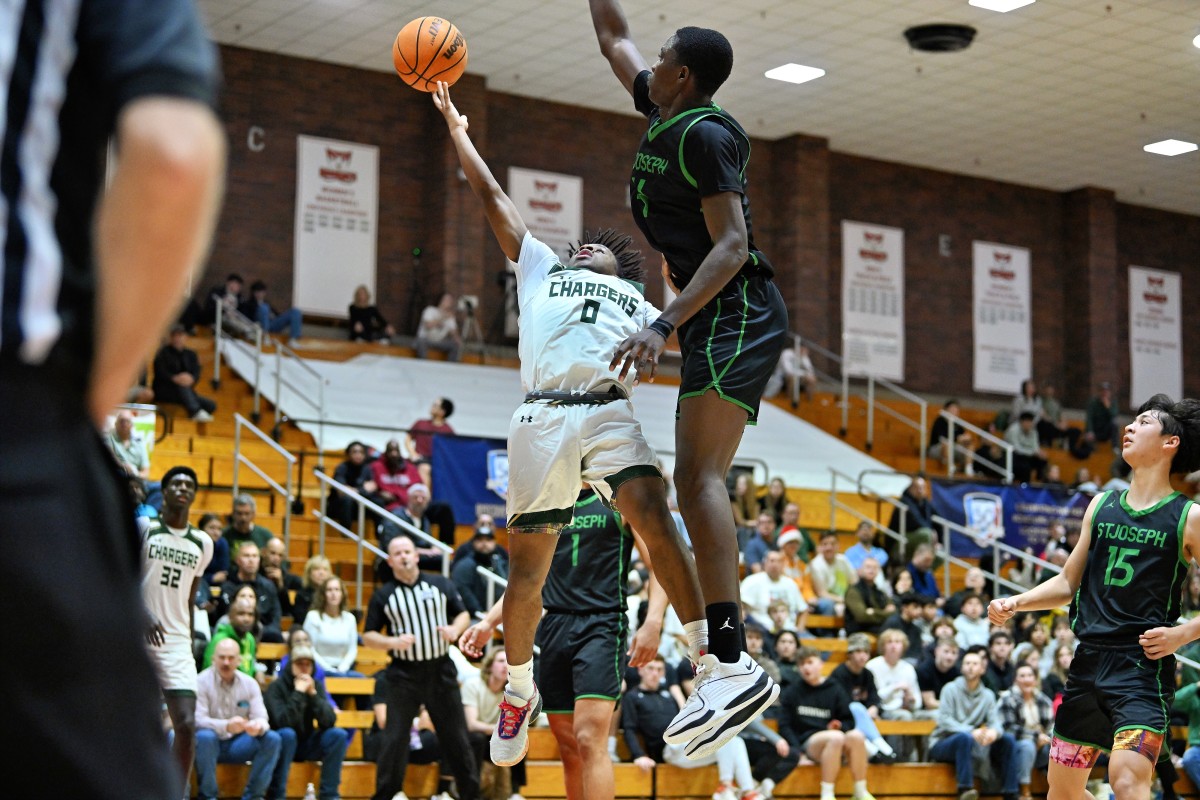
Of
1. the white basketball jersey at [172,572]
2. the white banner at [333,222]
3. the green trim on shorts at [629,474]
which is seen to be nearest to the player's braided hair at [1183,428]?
the green trim on shorts at [629,474]

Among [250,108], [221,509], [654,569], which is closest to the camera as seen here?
[654,569]

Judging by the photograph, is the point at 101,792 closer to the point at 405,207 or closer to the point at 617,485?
the point at 617,485

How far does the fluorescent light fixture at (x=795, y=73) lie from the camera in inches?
864

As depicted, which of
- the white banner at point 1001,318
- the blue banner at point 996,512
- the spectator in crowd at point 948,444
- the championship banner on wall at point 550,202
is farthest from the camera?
the white banner at point 1001,318

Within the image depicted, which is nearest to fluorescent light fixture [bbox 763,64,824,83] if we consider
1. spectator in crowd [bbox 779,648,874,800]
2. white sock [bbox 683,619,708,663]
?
spectator in crowd [bbox 779,648,874,800]

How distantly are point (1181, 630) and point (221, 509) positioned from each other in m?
10.9

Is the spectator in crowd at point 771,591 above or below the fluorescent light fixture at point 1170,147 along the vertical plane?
below

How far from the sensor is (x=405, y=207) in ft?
75.4

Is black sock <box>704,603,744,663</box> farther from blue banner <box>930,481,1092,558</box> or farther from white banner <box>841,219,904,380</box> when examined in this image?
white banner <box>841,219,904,380</box>

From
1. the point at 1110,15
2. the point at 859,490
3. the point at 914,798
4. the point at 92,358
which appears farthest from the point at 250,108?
the point at 92,358

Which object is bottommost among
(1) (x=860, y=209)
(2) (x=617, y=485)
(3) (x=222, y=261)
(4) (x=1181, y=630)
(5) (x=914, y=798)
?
(5) (x=914, y=798)

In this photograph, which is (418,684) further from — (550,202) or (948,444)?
(550,202)

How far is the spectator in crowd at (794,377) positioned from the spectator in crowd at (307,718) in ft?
42.7

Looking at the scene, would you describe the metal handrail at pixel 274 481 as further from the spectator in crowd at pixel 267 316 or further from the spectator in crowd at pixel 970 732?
the spectator in crowd at pixel 970 732
